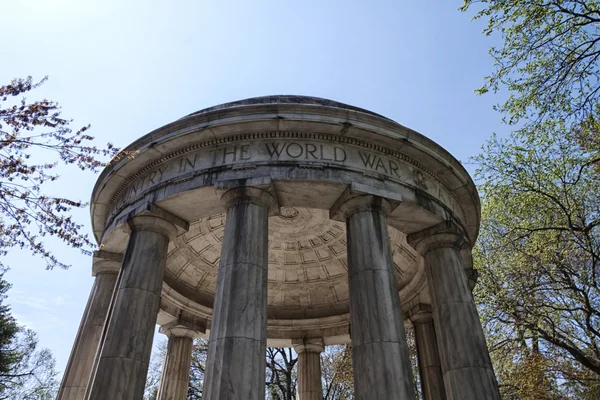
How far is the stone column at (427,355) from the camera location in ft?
72.6

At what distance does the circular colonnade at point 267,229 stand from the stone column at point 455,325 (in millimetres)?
51

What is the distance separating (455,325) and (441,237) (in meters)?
3.92

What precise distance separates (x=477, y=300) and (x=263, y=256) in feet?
69.7

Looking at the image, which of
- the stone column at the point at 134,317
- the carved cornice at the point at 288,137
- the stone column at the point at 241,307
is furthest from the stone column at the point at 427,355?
the stone column at the point at 134,317

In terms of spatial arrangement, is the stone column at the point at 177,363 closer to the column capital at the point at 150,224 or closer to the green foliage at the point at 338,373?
the column capital at the point at 150,224

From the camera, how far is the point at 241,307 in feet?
43.1

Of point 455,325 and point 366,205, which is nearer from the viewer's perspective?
point 366,205

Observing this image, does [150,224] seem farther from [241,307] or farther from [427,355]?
[427,355]

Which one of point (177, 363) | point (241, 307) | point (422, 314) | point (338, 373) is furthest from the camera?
point (338, 373)

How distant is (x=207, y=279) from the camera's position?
27.5m

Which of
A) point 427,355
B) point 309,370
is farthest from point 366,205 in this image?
point 309,370

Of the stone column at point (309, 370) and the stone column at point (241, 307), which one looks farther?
the stone column at point (309, 370)

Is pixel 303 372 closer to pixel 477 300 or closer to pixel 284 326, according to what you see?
pixel 284 326

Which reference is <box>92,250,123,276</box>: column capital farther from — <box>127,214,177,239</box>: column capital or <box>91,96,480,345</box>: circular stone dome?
<box>127,214,177,239</box>: column capital
